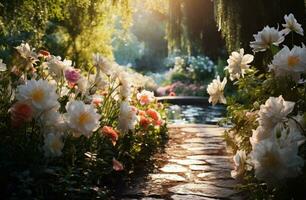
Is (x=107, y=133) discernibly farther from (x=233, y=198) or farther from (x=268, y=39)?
(x=268, y=39)

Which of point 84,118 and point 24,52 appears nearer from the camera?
point 84,118

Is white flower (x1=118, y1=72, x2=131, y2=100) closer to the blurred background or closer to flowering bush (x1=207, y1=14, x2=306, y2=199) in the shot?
flowering bush (x1=207, y1=14, x2=306, y2=199)

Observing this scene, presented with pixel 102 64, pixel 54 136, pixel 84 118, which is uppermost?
→ pixel 102 64

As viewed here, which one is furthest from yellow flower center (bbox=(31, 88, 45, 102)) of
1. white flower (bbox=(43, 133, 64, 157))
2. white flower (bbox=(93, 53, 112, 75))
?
white flower (bbox=(93, 53, 112, 75))

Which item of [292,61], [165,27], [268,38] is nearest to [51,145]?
[292,61]

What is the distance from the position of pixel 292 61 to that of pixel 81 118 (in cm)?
136

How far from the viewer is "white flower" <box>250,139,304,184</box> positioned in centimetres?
211

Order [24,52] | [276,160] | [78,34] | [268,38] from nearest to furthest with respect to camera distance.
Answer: [276,160], [268,38], [24,52], [78,34]

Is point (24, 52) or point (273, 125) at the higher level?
point (24, 52)

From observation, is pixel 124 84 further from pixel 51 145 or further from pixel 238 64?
pixel 51 145

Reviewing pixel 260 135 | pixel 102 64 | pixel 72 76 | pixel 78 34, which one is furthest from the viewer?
pixel 78 34

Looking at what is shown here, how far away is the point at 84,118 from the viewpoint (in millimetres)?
2807

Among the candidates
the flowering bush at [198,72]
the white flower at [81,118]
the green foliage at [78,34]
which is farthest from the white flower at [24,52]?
the flowering bush at [198,72]

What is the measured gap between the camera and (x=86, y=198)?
9.57 feet
